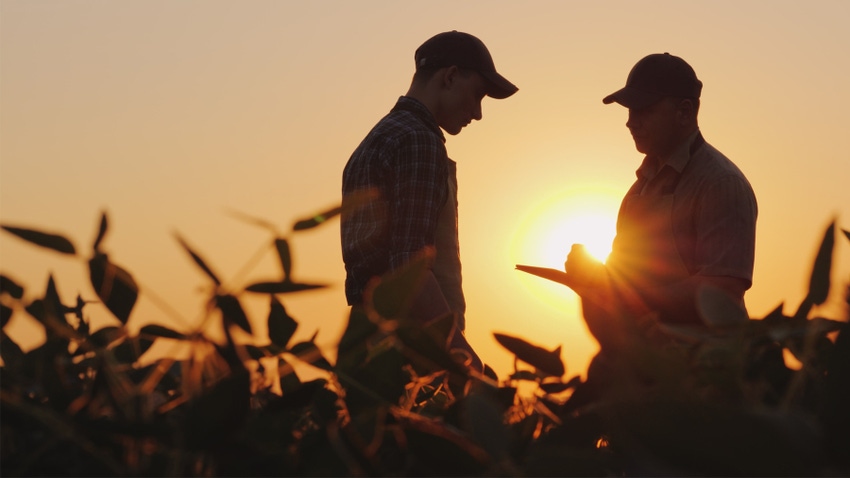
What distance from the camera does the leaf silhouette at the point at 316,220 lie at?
23.6 inches

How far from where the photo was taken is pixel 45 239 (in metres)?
0.62

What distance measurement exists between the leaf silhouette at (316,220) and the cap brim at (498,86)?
13.7ft

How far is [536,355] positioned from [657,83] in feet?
14.4

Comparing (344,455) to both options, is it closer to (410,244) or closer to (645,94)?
(410,244)

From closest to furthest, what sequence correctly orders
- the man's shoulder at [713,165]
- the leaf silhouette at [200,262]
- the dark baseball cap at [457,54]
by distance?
the leaf silhouette at [200,262], the man's shoulder at [713,165], the dark baseball cap at [457,54]

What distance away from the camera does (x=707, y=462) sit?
436 millimetres

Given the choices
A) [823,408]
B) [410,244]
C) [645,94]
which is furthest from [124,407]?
[645,94]

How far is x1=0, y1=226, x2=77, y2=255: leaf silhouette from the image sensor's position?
0.61 meters

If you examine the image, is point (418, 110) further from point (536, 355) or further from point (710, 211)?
point (536, 355)

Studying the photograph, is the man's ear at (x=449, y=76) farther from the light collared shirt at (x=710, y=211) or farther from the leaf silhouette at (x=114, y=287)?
the leaf silhouette at (x=114, y=287)

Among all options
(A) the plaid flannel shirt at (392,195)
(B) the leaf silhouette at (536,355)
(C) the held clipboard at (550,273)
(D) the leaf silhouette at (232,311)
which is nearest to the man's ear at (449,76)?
(A) the plaid flannel shirt at (392,195)

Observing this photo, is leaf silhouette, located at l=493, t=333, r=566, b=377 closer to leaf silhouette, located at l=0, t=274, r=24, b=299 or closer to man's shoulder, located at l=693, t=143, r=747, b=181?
leaf silhouette, located at l=0, t=274, r=24, b=299

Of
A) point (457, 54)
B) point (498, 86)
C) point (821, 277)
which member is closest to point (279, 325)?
point (821, 277)

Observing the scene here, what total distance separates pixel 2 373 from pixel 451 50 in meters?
4.00
